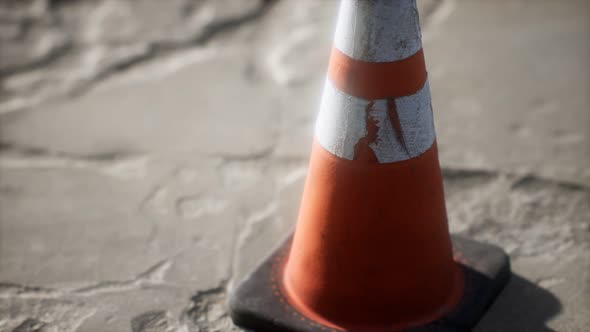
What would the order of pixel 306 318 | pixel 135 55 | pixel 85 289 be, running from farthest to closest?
pixel 135 55
pixel 85 289
pixel 306 318

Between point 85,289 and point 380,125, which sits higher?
point 380,125

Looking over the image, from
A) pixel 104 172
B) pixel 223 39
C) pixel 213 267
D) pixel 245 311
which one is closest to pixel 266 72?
pixel 223 39

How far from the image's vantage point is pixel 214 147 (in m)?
2.57

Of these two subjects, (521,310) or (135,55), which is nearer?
(521,310)

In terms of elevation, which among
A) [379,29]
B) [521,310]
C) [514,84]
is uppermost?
[379,29]

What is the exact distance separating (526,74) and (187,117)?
1.21m

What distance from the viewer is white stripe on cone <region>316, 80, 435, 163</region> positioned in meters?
1.61

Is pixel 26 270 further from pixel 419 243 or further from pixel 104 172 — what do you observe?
pixel 419 243

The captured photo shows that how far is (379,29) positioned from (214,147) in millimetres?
1126

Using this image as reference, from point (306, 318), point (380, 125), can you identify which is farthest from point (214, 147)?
point (380, 125)

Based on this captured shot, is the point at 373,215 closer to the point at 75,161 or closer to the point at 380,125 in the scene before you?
the point at 380,125

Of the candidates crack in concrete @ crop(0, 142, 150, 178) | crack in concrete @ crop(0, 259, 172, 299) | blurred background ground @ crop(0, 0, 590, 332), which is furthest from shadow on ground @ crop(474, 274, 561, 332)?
crack in concrete @ crop(0, 142, 150, 178)

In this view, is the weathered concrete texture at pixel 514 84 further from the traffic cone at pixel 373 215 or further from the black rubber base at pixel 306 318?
the traffic cone at pixel 373 215

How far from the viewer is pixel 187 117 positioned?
274cm
